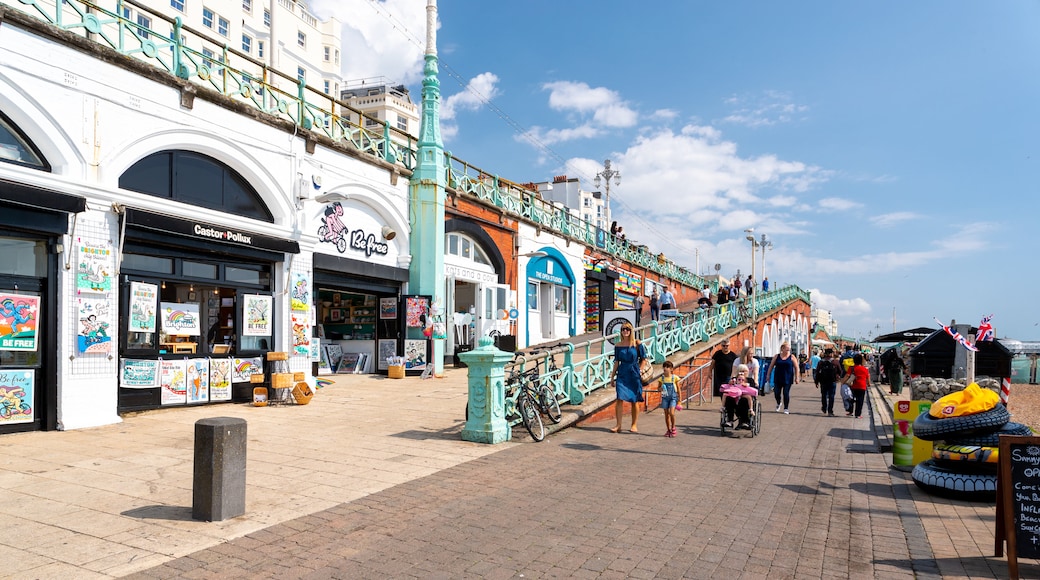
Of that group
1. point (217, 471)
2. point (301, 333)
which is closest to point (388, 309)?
point (301, 333)

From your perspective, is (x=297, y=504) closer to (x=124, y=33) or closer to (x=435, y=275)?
(x=124, y=33)

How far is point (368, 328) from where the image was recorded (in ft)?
62.7

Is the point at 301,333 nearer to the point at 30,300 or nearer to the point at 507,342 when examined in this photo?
the point at 30,300

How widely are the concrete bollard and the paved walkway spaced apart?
15 centimetres

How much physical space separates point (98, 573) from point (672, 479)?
18.1 feet

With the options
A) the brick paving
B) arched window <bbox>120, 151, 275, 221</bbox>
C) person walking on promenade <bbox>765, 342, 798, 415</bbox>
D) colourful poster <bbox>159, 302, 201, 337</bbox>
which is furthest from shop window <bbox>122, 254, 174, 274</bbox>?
person walking on promenade <bbox>765, 342, 798, 415</bbox>

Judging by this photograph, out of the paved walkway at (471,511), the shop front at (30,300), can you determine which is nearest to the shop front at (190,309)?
the shop front at (30,300)

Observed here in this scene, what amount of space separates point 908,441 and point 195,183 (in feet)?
40.4

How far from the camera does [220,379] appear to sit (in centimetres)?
1270

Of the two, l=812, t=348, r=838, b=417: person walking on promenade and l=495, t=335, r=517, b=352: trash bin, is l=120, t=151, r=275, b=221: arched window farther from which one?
l=812, t=348, r=838, b=417: person walking on promenade

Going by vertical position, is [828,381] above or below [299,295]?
below

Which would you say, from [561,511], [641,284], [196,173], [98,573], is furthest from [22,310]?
[641,284]

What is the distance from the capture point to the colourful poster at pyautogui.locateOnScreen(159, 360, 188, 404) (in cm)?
1161

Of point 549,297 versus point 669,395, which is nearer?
point 669,395
